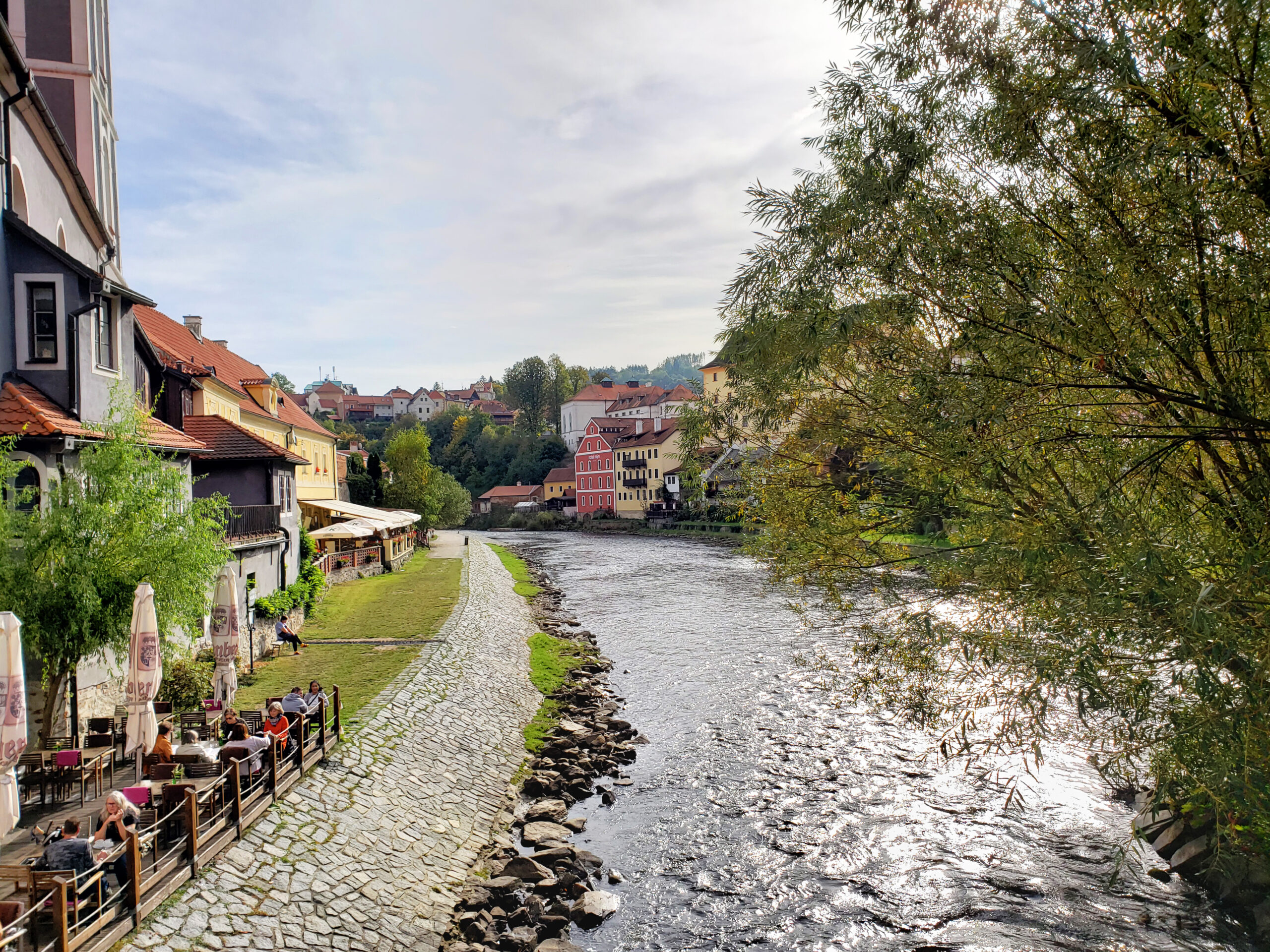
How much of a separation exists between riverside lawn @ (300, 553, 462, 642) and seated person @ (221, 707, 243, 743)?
10.2 m

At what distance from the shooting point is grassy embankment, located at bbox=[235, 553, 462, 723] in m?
16.5

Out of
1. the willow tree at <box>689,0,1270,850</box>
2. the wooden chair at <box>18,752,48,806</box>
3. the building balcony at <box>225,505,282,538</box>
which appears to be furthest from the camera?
the building balcony at <box>225,505,282,538</box>

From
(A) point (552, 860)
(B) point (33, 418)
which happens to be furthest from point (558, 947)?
(B) point (33, 418)

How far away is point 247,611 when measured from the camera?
752 inches

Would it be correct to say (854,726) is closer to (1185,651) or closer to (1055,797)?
(1055,797)

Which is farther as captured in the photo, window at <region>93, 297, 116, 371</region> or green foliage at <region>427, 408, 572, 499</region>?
green foliage at <region>427, 408, 572, 499</region>

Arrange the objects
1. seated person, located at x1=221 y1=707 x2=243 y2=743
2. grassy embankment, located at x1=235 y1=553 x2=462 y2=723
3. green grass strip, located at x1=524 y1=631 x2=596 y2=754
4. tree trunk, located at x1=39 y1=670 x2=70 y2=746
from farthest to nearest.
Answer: green grass strip, located at x1=524 y1=631 x2=596 y2=754, grassy embankment, located at x1=235 y1=553 x2=462 y2=723, seated person, located at x1=221 y1=707 x2=243 y2=743, tree trunk, located at x1=39 y1=670 x2=70 y2=746

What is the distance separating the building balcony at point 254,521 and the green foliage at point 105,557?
24.8 ft

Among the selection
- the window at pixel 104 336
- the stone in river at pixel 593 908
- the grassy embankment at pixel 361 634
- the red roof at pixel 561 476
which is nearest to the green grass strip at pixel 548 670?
the grassy embankment at pixel 361 634

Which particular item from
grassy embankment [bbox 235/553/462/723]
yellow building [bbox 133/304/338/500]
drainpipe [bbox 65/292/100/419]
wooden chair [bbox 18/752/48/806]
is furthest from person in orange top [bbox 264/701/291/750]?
yellow building [bbox 133/304/338/500]

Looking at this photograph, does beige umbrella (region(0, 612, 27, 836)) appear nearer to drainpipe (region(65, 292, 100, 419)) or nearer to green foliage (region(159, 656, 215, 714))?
drainpipe (region(65, 292, 100, 419))

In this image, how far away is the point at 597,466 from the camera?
9512cm

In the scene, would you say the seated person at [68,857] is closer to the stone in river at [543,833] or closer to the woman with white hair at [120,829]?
the woman with white hair at [120,829]

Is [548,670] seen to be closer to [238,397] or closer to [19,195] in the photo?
[19,195]
